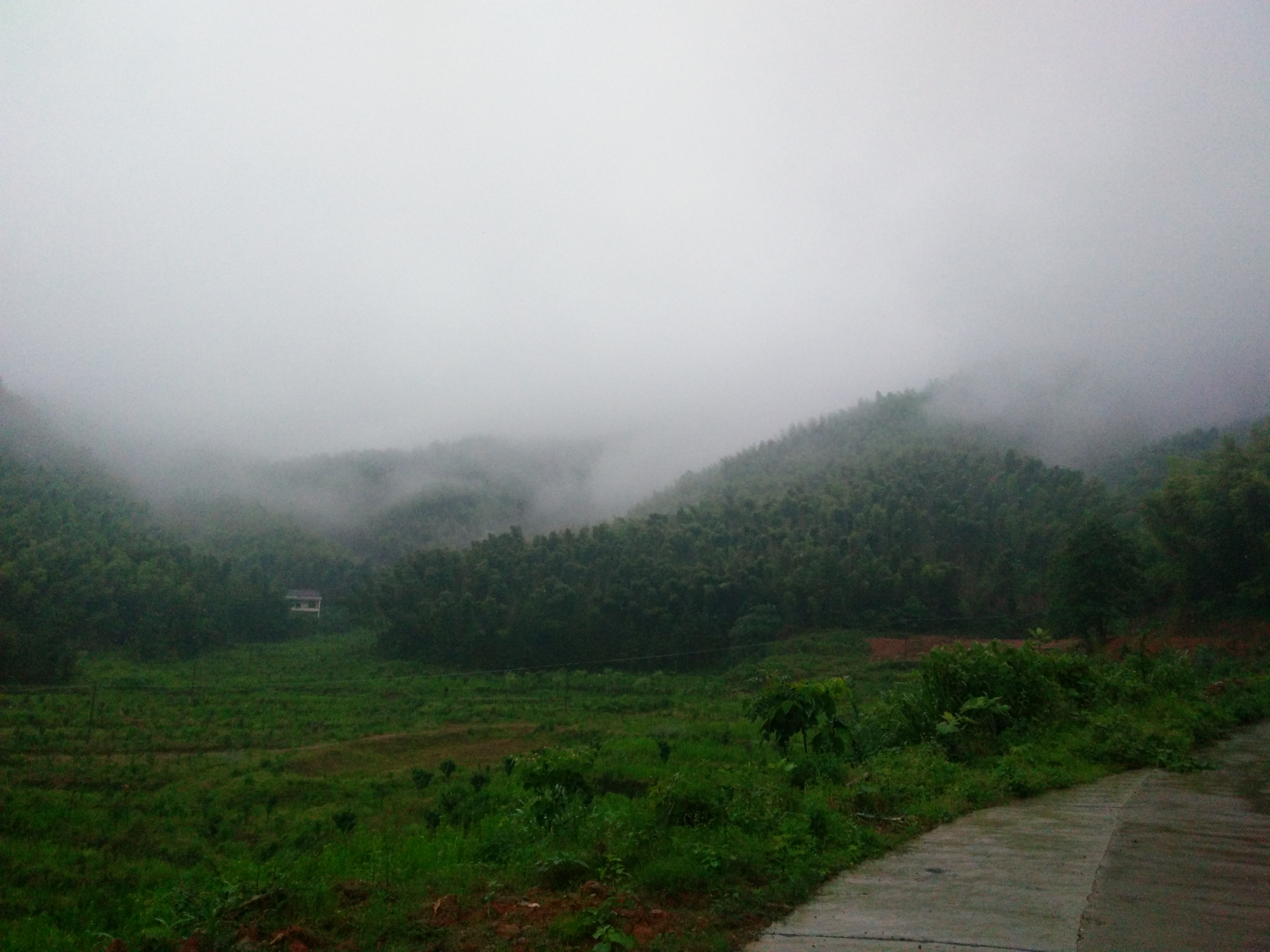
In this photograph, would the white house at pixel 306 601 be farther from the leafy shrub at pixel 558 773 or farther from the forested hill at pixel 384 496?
the leafy shrub at pixel 558 773

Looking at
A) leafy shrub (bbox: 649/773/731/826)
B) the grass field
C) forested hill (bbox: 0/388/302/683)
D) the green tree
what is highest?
forested hill (bbox: 0/388/302/683)

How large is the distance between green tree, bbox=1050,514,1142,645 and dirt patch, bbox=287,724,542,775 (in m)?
23.7

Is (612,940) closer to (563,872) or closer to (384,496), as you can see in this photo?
(563,872)

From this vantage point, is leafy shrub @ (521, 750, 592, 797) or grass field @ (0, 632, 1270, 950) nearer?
grass field @ (0, 632, 1270, 950)

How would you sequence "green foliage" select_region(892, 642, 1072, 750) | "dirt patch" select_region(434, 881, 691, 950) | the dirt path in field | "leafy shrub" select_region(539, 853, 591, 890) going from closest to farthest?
the dirt path in field < "dirt patch" select_region(434, 881, 691, 950) < "leafy shrub" select_region(539, 853, 591, 890) < "green foliage" select_region(892, 642, 1072, 750)

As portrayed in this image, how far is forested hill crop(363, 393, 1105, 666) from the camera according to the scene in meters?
50.5

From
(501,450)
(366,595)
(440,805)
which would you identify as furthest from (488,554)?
(501,450)

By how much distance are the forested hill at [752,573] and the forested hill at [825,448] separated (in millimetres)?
9437

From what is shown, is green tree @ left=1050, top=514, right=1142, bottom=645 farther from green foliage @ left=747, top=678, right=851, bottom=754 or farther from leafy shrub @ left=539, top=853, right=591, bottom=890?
leafy shrub @ left=539, top=853, right=591, bottom=890

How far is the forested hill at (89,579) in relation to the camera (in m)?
34.2

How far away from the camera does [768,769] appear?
9.88 m

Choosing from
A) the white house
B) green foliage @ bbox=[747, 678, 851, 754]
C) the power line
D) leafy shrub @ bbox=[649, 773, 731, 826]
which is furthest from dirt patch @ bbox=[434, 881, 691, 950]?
the white house

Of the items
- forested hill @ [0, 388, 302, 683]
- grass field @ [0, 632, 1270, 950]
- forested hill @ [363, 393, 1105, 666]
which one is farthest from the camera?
forested hill @ [363, 393, 1105, 666]

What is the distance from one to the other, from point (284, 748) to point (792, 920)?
2189 cm
